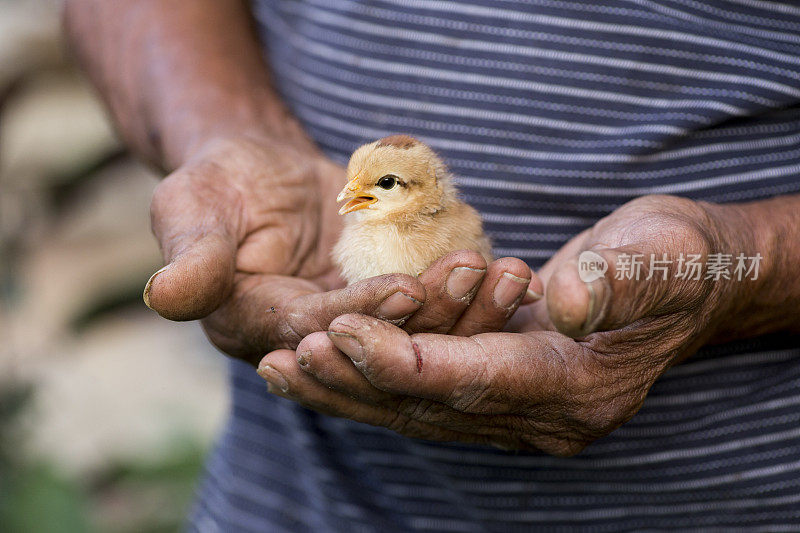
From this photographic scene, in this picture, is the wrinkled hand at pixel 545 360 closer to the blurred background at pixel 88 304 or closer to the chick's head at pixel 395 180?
the chick's head at pixel 395 180

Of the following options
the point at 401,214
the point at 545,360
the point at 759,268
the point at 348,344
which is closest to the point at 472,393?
the point at 545,360

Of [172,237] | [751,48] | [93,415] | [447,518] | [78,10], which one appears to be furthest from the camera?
[93,415]

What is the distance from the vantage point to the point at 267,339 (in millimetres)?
2072

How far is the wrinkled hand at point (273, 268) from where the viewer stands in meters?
1.81

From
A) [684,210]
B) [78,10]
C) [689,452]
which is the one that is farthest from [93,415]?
[684,210]

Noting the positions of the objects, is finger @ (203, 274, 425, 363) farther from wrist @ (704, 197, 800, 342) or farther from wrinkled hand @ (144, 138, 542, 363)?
wrist @ (704, 197, 800, 342)

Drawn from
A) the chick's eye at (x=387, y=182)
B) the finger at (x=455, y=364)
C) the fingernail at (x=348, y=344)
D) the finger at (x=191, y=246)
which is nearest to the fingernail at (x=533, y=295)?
the finger at (x=455, y=364)

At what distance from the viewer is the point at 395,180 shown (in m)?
2.29

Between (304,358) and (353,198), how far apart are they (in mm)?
720

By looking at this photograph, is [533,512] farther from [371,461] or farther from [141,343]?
[141,343]

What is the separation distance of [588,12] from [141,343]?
5258mm

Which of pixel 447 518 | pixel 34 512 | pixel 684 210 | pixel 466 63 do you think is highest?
pixel 466 63

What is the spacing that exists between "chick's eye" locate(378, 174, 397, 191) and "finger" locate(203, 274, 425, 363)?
1.22ft

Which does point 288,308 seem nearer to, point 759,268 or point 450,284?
point 450,284
